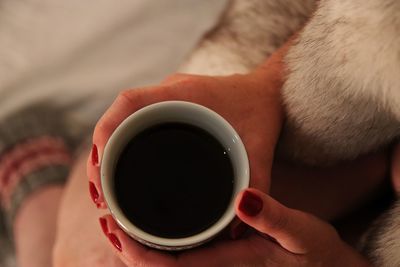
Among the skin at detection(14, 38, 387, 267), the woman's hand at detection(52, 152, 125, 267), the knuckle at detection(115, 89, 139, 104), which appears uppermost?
the knuckle at detection(115, 89, 139, 104)

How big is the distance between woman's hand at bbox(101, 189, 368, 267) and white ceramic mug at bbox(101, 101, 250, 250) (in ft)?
0.05

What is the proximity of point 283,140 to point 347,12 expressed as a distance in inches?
6.5

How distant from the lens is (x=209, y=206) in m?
0.47

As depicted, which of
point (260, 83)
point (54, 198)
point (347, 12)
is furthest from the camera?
point (54, 198)

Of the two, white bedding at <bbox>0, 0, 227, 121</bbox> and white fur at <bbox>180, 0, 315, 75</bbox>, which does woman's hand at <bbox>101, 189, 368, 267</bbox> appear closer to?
white fur at <bbox>180, 0, 315, 75</bbox>

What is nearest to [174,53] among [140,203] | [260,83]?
[260,83]

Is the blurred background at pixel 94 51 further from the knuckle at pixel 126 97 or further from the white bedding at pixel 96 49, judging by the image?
the knuckle at pixel 126 97

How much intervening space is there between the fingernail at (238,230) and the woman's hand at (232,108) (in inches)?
1.5

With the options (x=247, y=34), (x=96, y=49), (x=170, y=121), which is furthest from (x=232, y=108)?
(x=96, y=49)

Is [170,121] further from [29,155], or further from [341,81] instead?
[29,155]

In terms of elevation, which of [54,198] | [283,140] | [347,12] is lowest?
[54,198]

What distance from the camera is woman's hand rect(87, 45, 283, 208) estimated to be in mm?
494

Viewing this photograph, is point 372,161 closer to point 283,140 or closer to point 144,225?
point 283,140

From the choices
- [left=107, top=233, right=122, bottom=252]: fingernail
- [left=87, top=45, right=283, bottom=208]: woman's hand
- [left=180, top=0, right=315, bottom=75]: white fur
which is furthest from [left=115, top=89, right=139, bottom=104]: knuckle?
[left=180, top=0, right=315, bottom=75]: white fur
